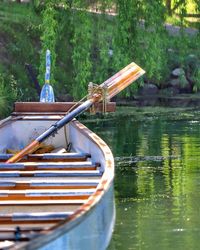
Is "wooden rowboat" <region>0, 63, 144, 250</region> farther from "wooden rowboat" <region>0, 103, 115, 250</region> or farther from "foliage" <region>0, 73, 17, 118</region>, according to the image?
"foliage" <region>0, 73, 17, 118</region>

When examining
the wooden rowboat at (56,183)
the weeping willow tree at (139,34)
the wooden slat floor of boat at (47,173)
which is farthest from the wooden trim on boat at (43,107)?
the weeping willow tree at (139,34)

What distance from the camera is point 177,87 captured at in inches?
1283

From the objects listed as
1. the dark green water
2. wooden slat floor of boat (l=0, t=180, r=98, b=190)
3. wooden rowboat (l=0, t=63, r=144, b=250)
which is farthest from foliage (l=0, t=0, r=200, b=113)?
wooden slat floor of boat (l=0, t=180, r=98, b=190)

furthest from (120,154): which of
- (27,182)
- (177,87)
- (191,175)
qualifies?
(177,87)

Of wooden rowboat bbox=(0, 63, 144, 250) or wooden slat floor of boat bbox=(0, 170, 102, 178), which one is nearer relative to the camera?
wooden rowboat bbox=(0, 63, 144, 250)

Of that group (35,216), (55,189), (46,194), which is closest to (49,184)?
(55,189)

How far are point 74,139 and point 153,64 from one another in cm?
1118

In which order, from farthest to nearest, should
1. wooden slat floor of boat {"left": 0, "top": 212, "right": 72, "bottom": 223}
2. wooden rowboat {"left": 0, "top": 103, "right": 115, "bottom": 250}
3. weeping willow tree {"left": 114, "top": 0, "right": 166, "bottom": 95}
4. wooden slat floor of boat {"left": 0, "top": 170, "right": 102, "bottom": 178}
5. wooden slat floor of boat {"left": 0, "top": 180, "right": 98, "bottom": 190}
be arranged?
weeping willow tree {"left": 114, "top": 0, "right": 166, "bottom": 95} < wooden slat floor of boat {"left": 0, "top": 170, "right": 102, "bottom": 178} < wooden slat floor of boat {"left": 0, "top": 180, "right": 98, "bottom": 190} < wooden slat floor of boat {"left": 0, "top": 212, "right": 72, "bottom": 223} < wooden rowboat {"left": 0, "top": 103, "right": 115, "bottom": 250}

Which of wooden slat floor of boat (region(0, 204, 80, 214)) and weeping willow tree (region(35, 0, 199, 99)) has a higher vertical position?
weeping willow tree (region(35, 0, 199, 99))

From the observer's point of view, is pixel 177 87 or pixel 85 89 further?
pixel 177 87

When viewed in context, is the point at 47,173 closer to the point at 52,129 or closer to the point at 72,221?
the point at 52,129

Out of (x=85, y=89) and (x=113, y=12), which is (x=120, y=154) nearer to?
(x=85, y=89)

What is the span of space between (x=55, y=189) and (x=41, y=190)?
0.18 metres

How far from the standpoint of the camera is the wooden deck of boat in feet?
28.3
